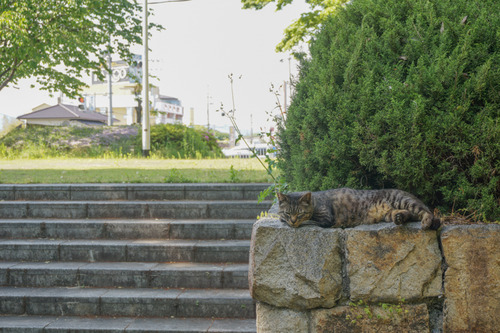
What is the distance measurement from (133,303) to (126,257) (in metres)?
0.92

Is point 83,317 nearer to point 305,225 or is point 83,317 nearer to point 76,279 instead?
point 76,279

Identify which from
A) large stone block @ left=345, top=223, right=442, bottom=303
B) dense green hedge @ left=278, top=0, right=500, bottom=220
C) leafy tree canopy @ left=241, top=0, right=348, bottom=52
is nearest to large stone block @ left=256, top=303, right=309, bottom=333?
large stone block @ left=345, top=223, right=442, bottom=303

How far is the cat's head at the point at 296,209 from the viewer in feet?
10.2

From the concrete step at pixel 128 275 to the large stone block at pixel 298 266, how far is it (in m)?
2.12

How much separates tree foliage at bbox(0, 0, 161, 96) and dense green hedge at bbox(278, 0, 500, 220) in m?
10.8

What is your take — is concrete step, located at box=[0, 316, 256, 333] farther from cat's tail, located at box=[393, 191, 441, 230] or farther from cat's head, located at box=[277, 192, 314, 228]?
cat's tail, located at box=[393, 191, 441, 230]

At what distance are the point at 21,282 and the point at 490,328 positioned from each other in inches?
201

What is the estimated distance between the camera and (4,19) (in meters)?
11.5

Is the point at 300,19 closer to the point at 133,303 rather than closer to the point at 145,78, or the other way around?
the point at 145,78

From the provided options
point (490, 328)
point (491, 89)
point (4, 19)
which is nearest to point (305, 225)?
point (490, 328)

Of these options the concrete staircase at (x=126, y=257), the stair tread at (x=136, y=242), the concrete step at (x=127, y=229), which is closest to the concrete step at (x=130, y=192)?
the concrete staircase at (x=126, y=257)

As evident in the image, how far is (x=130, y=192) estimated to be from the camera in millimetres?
7086

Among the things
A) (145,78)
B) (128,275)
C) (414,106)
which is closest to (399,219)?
(414,106)

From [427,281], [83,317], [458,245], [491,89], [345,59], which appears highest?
[345,59]
